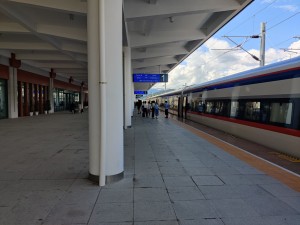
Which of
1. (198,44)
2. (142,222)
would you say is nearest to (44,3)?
(142,222)

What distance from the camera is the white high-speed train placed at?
7885 millimetres

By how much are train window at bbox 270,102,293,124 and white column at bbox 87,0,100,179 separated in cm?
593

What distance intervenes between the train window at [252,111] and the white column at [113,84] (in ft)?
22.2

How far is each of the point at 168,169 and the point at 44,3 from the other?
779 cm

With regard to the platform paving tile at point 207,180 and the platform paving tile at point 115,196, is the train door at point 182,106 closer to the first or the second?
the platform paving tile at point 207,180

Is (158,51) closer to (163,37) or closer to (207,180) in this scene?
(163,37)

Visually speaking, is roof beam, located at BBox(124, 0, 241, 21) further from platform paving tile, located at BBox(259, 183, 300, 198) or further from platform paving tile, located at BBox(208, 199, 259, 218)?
platform paving tile, located at BBox(208, 199, 259, 218)

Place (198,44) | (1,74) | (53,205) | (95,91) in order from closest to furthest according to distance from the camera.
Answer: (53,205)
(95,91)
(198,44)
(1,74)

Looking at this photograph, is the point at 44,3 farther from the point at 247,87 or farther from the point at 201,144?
the point at 247,87

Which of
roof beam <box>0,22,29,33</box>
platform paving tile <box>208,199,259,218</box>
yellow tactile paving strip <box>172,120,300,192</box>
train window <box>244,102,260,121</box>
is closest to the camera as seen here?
platform paving tile <box>208,199,259,218</box>

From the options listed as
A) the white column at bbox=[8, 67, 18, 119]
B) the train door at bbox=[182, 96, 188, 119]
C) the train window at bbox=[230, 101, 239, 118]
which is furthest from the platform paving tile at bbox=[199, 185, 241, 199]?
the white column at bbox=[8, 67, 18, 119]

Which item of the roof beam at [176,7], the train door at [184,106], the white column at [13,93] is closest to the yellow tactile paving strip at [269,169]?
the roof beam at [176,7]

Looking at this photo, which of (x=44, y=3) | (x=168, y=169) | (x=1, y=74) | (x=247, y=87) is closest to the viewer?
(x=168, y=169)

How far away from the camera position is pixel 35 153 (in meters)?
7.73
